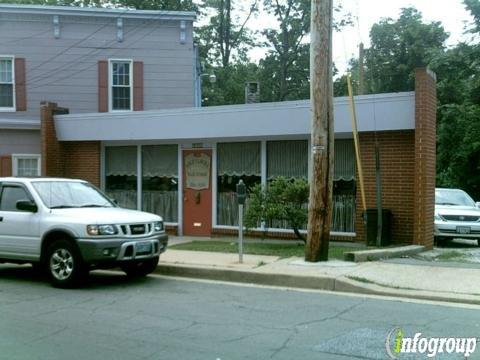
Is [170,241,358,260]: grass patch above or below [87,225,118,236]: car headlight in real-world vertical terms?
below

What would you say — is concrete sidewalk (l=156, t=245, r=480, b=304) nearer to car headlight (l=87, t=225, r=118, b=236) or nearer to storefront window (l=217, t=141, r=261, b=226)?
car headlight (l=87, t=225, r=118, b=236)

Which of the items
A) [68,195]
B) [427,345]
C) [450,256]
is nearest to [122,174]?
[68,195]

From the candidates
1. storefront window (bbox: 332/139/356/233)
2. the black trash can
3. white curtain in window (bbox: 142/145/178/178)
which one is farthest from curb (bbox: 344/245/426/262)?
white curtain in window (bbox: 142/145/178/178)

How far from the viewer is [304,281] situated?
29.8 ft

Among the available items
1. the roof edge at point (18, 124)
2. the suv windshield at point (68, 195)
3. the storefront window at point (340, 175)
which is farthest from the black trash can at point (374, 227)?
the roof edge at point (18, 124)

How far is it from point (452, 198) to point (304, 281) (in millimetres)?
8998

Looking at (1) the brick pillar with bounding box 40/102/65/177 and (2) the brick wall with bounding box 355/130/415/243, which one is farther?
(1) the brick pillar with bounding box 40/102/65/177

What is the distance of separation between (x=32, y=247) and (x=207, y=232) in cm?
604

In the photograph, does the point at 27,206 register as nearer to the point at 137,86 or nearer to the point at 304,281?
the point at 304,281

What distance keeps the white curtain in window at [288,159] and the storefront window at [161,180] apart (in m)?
2.73

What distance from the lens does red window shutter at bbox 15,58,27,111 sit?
19578 mm

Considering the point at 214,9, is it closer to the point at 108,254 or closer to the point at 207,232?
the point at 207,232

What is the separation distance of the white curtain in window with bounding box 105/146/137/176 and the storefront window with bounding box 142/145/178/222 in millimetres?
335

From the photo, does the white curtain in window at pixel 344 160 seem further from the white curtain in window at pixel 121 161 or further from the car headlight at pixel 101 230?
the car headlight at pixel 101 230
